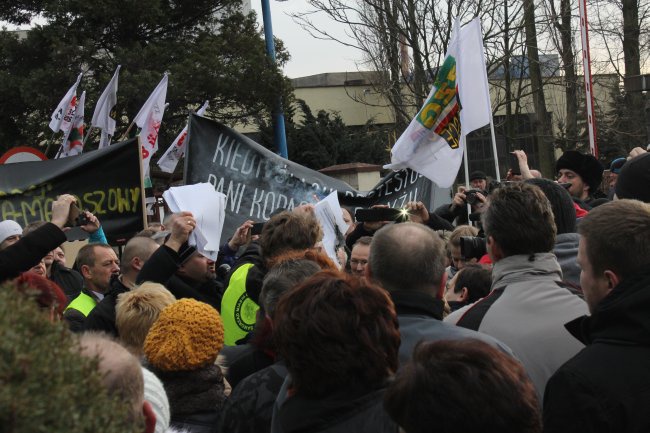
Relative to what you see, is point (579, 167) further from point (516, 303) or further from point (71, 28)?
point (71, 28)

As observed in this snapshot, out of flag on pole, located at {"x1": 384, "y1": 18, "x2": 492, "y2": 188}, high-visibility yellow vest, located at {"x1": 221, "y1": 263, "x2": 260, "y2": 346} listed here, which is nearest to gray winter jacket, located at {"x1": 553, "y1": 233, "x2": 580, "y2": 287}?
high-visibility yellow vest, located at {"x1": 221, "y1": 263, "x2": 260, "y2": 346}

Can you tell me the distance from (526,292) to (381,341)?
1.03 m

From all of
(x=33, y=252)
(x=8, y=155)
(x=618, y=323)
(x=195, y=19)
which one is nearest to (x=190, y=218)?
(x=33, y=252)

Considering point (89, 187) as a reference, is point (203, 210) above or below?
below

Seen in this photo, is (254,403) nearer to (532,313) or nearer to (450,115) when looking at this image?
(532,313)

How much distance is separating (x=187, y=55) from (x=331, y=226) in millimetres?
18002

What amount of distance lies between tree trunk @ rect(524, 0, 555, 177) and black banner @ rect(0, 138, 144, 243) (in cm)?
1257

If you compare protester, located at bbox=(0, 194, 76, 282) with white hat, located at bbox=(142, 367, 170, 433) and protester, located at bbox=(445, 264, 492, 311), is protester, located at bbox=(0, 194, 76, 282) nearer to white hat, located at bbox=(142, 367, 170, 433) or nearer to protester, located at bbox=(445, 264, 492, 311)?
white hat, located at bbox=(142, 367, 170, 433)

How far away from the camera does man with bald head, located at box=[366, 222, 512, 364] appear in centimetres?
283

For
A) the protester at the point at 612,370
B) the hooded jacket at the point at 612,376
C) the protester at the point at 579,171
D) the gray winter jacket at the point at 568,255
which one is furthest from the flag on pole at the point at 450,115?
the hooded jacket at the point at 612,376

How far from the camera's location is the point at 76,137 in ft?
41.4

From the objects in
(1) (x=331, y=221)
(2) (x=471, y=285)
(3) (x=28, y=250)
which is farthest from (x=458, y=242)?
(3) (x=28, y=250)

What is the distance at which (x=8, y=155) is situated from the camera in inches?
377

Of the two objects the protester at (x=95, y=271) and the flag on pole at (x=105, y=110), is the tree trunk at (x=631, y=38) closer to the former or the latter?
the flag on pole at (x=105, y=110)
